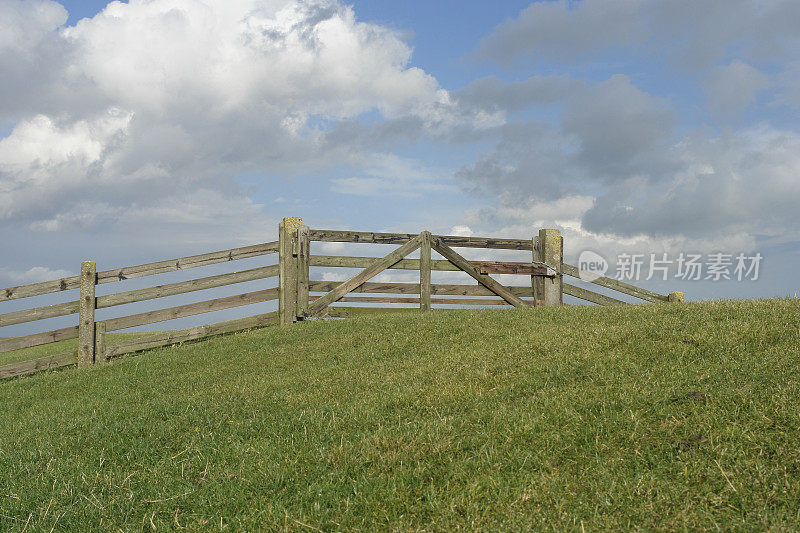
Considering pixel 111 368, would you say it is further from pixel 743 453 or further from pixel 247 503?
pixel 743 453

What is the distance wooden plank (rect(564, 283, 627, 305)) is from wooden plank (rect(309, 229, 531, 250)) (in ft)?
5.74

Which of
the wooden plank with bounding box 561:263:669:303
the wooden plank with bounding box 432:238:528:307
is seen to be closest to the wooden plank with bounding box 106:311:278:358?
the wooden plank with bounding box 432:238:528:307

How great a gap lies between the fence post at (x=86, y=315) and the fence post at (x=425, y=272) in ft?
25.2

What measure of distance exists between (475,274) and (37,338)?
34.9 feet

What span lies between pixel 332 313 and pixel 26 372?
23.2ft

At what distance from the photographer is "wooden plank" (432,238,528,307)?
14.4 metres

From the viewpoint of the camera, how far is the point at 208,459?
5109mm

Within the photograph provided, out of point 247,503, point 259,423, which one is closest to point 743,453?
point 247,503

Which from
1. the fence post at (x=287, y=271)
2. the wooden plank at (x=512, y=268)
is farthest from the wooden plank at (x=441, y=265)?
the fence post at (x=287, y=271)

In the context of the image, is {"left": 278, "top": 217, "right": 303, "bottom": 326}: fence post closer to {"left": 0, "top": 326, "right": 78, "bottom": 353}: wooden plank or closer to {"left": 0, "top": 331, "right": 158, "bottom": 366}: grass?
Result: {"left": 0, "top": 331, "right": 158, "bottom": 366}: grass

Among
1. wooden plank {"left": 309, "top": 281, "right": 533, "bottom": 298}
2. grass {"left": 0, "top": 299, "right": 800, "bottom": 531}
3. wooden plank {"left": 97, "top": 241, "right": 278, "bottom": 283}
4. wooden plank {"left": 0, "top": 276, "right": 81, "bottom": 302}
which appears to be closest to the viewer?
grass {"left": 0, "top": 299, "right": 800, "bottom": 531}

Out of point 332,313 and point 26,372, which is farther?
point 332,313

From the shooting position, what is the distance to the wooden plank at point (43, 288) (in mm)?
12500

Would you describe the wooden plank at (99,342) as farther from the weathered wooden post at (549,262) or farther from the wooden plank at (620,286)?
the wooden plank at (620,286)
